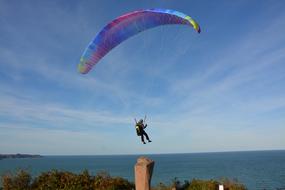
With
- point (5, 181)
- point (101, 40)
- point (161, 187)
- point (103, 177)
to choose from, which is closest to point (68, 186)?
point (103, 177)

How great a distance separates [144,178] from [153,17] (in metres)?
7.20

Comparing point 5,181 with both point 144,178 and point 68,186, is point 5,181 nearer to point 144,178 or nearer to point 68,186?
point 68,186

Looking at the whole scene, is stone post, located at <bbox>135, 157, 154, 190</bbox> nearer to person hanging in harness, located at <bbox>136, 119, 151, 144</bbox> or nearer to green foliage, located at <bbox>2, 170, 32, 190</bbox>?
person hanging in harness, located at <bbox>136, 119, 151, 144</bbox>

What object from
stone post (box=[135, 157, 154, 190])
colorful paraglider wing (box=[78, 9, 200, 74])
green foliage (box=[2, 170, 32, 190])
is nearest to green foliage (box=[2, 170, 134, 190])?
green foliage (box=[2, 170, 32, 190])

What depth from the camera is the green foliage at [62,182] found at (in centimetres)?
2541

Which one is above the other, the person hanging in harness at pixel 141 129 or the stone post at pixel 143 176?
the person hanging in harness at pixel 141 129

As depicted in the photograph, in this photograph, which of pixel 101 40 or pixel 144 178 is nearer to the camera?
pixel 144 178

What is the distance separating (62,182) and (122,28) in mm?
12976

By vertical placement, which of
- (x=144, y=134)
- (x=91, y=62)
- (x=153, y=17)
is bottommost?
(x=144, y=134)

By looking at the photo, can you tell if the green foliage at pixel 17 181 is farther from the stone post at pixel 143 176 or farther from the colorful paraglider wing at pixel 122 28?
the stone post at pixel 143 176

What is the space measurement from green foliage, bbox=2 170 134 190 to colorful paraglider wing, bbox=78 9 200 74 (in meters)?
9.87

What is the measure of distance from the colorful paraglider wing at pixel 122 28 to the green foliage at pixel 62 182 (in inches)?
389

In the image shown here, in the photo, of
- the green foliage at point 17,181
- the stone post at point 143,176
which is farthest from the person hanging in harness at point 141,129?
the green foliage at point 17,181

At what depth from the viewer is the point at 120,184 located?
2677 cm
